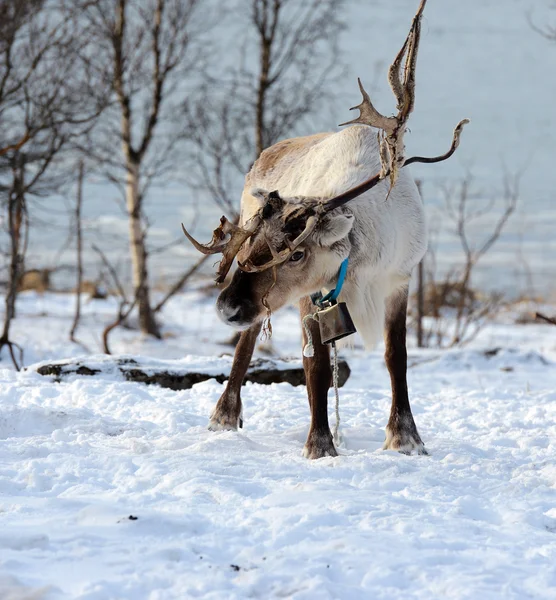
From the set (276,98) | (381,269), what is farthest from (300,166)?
(276,98)

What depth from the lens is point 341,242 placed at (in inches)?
148

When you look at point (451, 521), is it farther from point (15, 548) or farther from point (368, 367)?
point (368, 367)

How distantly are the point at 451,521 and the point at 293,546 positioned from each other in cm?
71

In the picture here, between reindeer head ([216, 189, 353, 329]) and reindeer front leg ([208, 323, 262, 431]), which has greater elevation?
reindeer head ([216, 189, 353, 329])

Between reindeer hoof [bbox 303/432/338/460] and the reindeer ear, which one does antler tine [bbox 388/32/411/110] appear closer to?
the reindeer ear

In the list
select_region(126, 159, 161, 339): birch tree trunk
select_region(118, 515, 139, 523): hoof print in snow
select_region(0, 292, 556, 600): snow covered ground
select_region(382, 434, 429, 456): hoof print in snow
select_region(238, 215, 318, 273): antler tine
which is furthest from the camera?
select_region(126, 159, 161, 339): birch tree trunk

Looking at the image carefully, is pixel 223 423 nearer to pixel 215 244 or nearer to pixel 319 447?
pixel 319 447

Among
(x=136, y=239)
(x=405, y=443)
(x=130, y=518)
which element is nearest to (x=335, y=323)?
(x=405, y=443)

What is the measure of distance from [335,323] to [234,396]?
1.38 m

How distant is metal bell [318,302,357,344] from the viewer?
3.86m

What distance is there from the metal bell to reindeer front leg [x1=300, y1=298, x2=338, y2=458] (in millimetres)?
176

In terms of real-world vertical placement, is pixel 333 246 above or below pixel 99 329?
above

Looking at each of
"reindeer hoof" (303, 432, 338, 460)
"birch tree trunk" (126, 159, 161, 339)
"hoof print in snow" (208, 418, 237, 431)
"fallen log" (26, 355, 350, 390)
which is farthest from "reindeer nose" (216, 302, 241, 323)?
"birch tree trunk" (126, 159, 161, 339)

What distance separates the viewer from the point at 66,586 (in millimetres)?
2211
